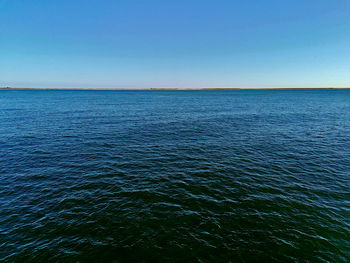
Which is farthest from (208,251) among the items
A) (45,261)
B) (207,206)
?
(45,261)

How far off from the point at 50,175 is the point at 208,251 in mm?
19788

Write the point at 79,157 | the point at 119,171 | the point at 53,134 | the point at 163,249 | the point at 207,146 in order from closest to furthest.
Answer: the point at 163,249, the point at 119,171, the point at 79,157, the point at 207,146, the point at 53,134

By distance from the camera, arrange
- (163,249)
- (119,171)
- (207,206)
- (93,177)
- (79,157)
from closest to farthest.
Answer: (163,249) < (207,206) < (93,177) < (119,171) < (79,157)

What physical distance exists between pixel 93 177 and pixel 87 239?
9.04 metres

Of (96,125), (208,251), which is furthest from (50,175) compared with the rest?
(96,125)

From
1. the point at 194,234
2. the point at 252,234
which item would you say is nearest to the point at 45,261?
the point at 194,234

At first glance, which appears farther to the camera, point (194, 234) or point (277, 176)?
point (277, 176)

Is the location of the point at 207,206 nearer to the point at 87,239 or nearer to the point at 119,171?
the point at 87,239

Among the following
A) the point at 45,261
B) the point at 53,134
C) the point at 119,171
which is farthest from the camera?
the point at 53,134

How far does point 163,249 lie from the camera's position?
11453mm

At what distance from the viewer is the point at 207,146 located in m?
30.8

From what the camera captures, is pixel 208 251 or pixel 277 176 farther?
pixel 277 176

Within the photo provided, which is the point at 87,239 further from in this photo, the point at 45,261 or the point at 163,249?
the point at 163,249

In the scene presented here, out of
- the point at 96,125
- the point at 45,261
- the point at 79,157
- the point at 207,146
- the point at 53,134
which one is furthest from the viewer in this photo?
the point at 96,125
